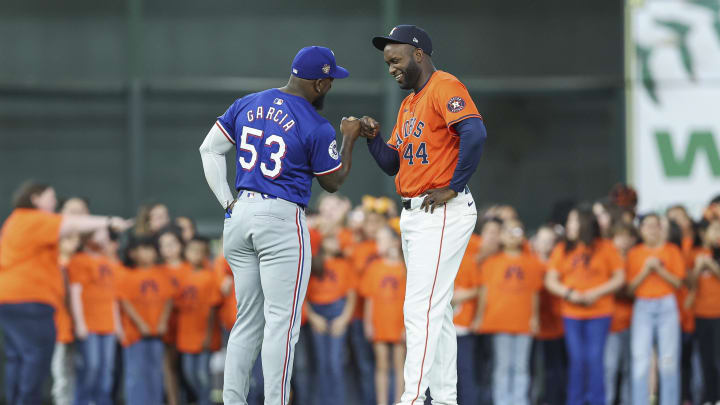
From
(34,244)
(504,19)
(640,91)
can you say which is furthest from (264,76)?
(34,244)

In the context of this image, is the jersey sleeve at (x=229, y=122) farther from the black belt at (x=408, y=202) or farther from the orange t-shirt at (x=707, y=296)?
the orange t-shirt at (x=707, y=296)

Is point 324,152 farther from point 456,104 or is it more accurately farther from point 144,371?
point 144,371

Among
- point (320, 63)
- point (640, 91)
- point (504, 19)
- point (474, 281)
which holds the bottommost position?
point (474, 281)

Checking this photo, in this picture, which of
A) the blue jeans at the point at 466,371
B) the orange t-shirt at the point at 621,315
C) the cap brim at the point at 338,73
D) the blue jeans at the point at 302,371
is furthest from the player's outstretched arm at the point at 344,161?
the orange t-shirt at the point at 621,315

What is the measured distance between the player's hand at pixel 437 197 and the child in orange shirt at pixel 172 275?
4.82m

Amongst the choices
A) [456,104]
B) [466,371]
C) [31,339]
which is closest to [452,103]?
[456,104]

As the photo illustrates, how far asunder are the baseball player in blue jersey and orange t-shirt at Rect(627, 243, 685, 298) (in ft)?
14.5

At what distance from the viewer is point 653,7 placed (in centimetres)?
1396

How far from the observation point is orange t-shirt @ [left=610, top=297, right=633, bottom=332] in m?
10.0

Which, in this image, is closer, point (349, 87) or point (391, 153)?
point (391, 153)

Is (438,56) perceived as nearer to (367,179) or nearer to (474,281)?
(367,179)

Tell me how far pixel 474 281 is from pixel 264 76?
5.03 metres

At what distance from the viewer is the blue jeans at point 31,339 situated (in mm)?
8500

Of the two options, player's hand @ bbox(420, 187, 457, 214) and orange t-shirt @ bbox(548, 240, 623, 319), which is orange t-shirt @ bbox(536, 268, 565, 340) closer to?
orange t-shirt @ bbox(548, 240, 623, 319)
